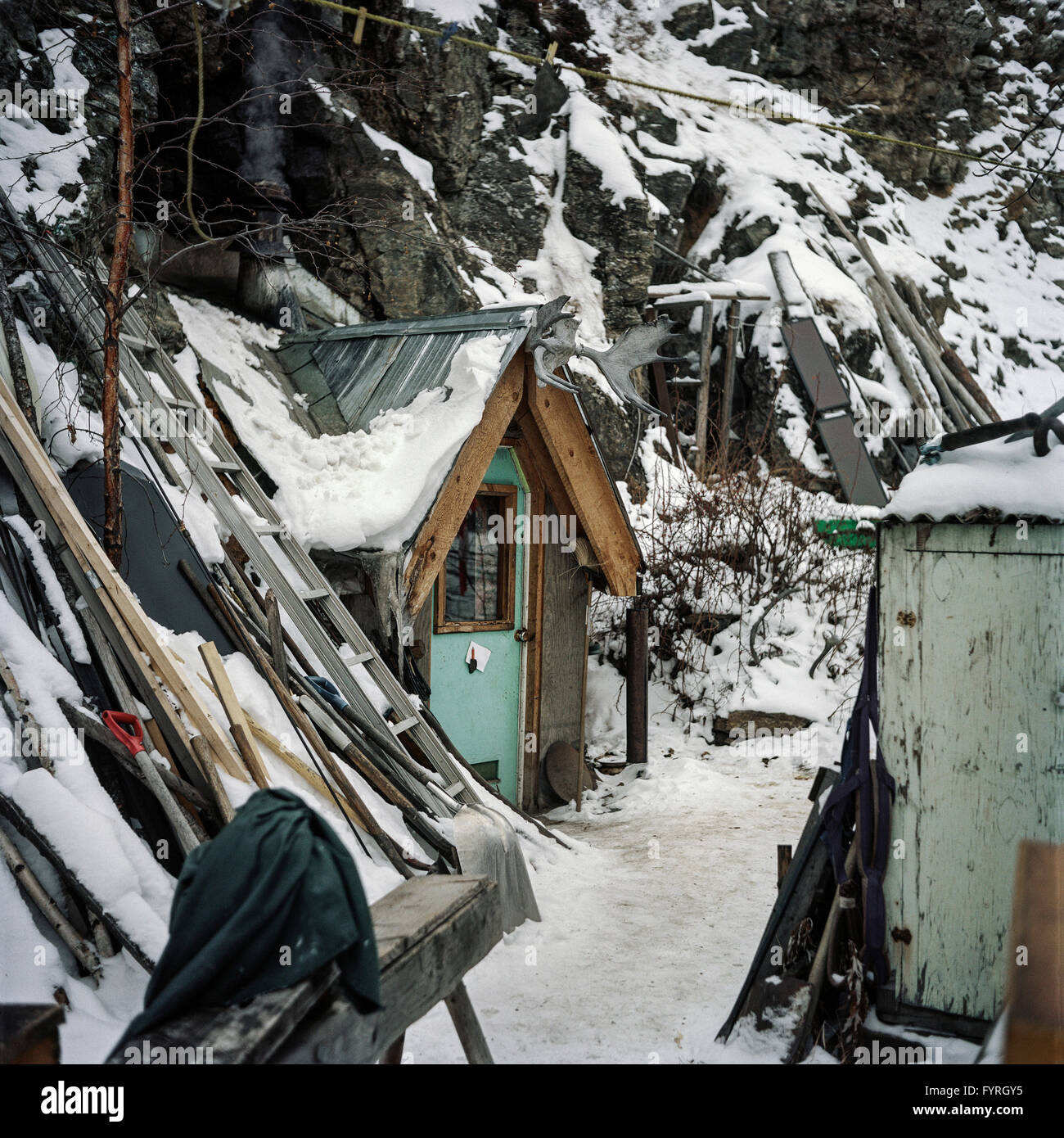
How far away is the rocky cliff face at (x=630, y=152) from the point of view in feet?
30.1

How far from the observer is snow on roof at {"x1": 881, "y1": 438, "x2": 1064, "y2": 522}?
309cm

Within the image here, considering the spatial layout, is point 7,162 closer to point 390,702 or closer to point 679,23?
point 390,702

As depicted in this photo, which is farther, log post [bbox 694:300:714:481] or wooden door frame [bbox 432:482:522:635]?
log post [bbox 694:300:714:481]

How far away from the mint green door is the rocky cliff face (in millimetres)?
2500

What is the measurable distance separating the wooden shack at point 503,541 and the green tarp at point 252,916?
164 inches

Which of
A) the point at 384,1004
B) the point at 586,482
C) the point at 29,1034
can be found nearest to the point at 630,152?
the point at 586,482

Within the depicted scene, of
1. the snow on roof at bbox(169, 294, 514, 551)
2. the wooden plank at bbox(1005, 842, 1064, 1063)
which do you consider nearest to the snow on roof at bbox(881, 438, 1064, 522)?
the wooden plank at bbox(1005, 842, 1064, 1063)

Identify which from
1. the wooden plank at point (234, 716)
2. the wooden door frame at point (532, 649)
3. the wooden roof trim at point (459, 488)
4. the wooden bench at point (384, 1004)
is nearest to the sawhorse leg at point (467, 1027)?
the wooden bench at point (384, 1004)

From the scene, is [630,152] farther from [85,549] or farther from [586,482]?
[85,549]

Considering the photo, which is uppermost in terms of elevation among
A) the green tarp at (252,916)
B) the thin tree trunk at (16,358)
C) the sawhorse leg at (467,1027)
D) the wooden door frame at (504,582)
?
the thin tree trunk at (16,358)

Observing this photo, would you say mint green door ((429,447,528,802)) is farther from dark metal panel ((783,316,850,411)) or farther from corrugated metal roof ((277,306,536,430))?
dark metal panel ((783,316,850,411))

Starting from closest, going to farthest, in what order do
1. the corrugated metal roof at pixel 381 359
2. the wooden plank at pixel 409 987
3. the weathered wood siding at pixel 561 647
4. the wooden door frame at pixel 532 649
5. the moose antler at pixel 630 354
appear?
the wooden plank at pixel 409 987 → the corrugated metal roof at pixel 381 359 → the moose antler at pixel 630 354 → the wooden door frame at pixel 532 649 → the weathered wood siding at pixel 561 647

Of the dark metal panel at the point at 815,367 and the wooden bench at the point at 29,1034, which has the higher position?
the dark metal panel at the point at 815,367

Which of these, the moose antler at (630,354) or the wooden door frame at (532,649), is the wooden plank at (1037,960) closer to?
the moose antler at (630,354)
